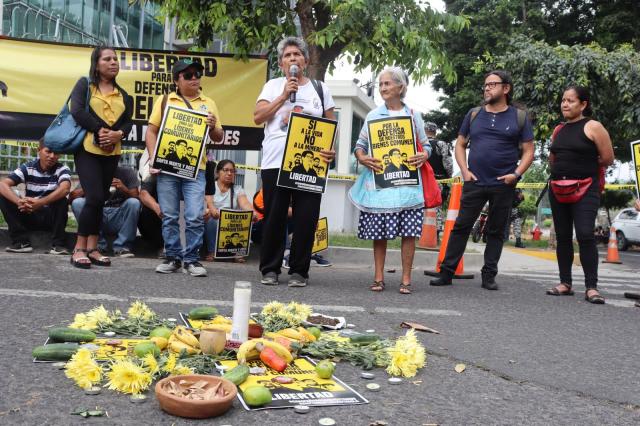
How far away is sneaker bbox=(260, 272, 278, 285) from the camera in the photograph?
5.47m

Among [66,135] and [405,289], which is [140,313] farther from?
[66,135]

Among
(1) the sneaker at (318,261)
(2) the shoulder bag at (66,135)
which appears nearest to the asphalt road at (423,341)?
(2) the shoulder bag at (66,135)

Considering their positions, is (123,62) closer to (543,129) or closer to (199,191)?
(199,191)

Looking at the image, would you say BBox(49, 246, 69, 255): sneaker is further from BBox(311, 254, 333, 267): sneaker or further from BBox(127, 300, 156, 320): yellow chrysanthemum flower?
BBox(127, 300, 156, 320): yellow chrysanthemum flower

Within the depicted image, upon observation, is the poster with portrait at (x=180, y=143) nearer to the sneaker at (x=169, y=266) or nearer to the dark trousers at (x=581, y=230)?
the sneaker at (x=169, y=266)

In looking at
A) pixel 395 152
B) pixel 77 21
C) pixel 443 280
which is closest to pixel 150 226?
pixel 395 152

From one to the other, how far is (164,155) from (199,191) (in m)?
0.44

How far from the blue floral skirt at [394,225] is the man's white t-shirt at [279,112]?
0.93 metres

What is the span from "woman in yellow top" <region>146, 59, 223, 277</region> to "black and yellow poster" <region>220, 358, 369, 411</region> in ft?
10.4

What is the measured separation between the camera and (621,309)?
17.4ft

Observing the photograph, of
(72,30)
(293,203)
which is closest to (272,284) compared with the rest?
(293,203)

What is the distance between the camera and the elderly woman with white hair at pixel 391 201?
5527 mm

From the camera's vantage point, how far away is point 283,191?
5.57 meters

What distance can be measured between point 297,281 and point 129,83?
13.1 ft
